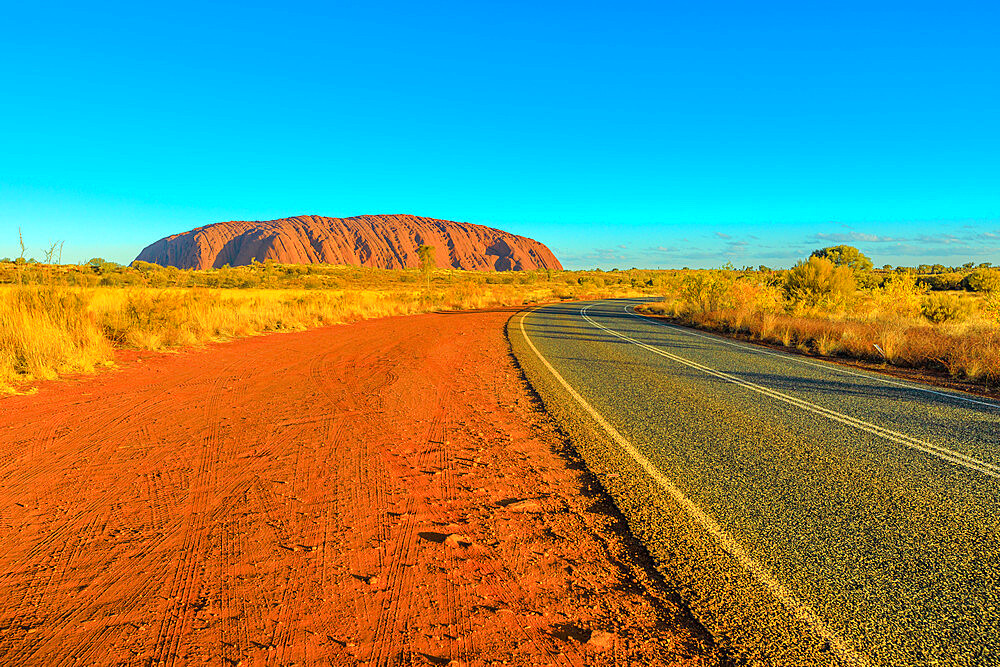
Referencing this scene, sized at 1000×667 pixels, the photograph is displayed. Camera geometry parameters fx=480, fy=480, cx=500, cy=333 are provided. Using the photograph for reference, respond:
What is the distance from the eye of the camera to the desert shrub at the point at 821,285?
2127 centimetres

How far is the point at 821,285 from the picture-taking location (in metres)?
21.6

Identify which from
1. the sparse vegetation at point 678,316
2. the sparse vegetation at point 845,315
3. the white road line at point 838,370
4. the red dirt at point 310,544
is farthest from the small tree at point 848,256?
the red dirt at point 310,544

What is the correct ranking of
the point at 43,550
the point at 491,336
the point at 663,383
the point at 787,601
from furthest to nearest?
the point at 491,336 < the point at 663,383 < the point at 43,550 < the point at 787,601

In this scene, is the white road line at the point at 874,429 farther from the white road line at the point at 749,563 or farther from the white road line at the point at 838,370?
the white road line at the point at 749,563

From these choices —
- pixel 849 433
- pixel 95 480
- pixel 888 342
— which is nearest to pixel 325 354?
pixel 95 480

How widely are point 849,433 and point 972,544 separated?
8.55ft

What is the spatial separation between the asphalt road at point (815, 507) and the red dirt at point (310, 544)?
431 millimetres

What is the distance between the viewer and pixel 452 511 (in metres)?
3.85

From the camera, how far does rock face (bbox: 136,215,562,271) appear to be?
13862cm

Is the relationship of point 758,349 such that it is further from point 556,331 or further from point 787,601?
point 787,601

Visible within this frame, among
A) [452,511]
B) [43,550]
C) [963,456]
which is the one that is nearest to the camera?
[43,550]

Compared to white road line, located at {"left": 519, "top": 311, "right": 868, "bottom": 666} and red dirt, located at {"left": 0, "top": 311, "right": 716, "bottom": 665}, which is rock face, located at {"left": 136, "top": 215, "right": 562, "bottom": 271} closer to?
red dirt, located at {"left": 0, "top": 311, "right": 716, "bottom": 665}

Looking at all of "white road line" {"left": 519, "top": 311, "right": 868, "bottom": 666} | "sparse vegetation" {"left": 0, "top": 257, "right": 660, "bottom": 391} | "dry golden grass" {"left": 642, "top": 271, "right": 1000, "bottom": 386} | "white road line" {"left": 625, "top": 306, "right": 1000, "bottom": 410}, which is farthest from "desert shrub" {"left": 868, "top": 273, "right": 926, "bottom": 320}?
"sparse vegetation" {"left": 0, "top": 257, "right": 660, "bottom": 391}

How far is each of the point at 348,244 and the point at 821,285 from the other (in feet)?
472
